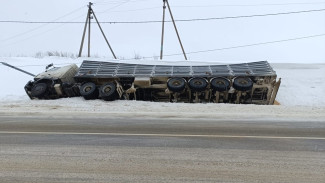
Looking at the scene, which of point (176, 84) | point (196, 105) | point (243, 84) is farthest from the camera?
point (176, 84)

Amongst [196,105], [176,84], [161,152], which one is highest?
[161,152]

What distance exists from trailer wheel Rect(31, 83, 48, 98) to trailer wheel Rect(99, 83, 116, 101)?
2.88 meters

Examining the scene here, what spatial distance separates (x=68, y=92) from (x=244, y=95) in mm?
9060

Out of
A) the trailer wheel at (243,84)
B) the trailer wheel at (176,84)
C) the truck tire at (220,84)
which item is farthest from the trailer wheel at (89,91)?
the trailer wheel at (243,84)

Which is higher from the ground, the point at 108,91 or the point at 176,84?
the point at 176,84

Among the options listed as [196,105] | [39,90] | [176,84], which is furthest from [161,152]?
[39,90]

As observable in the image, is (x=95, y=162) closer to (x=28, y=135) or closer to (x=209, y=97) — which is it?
(x=28, y=135)

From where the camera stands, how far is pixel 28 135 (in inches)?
311

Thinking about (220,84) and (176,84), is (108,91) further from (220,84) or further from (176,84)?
(220,84)

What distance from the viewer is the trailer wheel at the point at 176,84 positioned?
17234 mm

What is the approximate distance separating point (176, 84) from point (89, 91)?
4387 millimetres

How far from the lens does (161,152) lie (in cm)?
627

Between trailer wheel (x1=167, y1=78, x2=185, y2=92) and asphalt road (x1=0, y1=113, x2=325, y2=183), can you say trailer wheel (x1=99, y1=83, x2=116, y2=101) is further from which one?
asphalt road (x1=0, y1=113, x2=325, y2=183)

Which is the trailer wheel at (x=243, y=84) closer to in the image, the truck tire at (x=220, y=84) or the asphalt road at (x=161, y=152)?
the truck tire at (x=220, y=84)
